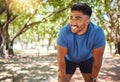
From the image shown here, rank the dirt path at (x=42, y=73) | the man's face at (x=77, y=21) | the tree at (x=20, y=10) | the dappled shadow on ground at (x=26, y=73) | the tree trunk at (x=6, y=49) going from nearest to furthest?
1. the man's face at (x=77, y=21)
2. the dirt path at (x=42, y=73)
3. the dappled shadow on ground at (x=26, y=73)
4. the tree at (x=20, y=10)
5. the tree trunk at (x=6, y=49)

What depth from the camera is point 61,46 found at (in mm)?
3166

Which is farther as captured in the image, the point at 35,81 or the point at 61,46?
the point at 35,81

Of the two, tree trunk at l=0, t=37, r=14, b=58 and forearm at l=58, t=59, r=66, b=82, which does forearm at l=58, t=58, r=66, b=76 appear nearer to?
forearm at l=58, t=59, r=66, b=82

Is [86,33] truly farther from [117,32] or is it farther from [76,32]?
[117,32]

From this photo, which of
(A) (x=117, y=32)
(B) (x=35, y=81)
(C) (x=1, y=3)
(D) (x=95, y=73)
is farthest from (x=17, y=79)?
(A) (x=117, y=32)

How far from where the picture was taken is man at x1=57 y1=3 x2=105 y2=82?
10.0 ft

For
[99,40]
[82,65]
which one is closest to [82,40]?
[99,40]

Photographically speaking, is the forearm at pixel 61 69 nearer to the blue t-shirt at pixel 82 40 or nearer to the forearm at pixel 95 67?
the blue t-shirt at pixel 82 40

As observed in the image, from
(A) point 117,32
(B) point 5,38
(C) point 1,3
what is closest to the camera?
(C) point 1,3

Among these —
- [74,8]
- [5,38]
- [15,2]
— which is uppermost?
[15,2]

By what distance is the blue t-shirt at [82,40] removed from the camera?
317 cm

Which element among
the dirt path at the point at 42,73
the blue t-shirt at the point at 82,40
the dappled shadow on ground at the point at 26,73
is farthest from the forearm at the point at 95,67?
the dappled shadow on ground at the point at 26,73

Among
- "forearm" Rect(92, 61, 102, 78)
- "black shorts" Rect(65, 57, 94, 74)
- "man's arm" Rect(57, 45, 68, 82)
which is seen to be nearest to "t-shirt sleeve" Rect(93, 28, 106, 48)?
"forearm" Rect(92, 61, 102, 78)

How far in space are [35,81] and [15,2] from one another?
31.4 ft
